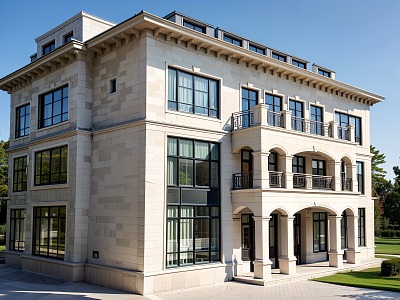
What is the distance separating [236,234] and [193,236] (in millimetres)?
2651

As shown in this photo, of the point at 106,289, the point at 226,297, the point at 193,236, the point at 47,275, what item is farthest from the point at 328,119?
the point at 47,275

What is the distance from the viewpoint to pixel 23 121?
82.1ft

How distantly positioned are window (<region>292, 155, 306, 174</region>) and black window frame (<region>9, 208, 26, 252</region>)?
15884 mm

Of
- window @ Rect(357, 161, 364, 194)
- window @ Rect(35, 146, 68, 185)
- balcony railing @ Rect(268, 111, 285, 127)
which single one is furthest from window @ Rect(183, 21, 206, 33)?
window @ Rect(357, 161, 364, 194)

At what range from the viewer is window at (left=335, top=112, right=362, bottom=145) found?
82.9 feet

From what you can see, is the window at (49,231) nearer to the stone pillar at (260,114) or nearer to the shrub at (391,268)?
the stone pillar at (260,114)

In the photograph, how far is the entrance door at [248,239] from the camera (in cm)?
2055

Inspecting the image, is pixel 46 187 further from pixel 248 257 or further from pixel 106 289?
pixel 248 257

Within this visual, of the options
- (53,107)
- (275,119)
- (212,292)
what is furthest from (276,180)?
(53,107)

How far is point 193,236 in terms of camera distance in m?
18.3

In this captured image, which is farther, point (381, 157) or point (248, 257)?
point (381, 157)

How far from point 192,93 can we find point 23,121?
12.0m

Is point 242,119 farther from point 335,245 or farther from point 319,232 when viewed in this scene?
point 319,232

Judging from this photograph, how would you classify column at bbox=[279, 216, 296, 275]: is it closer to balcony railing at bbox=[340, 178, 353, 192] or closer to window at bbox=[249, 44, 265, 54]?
balcony railing at bbox=[340, 178, 353, 192]
